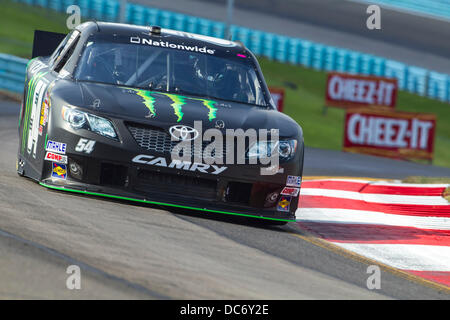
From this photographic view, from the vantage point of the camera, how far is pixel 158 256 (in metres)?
5.74

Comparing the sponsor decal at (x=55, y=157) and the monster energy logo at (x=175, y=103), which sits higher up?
the monster energy logo at (x=175, y=103)

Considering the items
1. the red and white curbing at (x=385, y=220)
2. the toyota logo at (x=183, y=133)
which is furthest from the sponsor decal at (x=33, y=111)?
the red and white curbing at (x=385, y=220)

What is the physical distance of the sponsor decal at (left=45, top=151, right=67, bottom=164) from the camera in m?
7.04

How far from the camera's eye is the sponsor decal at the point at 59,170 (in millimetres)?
7074

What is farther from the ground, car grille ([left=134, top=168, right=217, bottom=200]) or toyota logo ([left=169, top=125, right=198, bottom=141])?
toyota logo ([left=169, top=125, right=198, bottom=141])

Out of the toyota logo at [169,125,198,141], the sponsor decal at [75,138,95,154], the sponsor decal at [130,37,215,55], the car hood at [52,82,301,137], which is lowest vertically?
the sponsor decal at [75,138,95,154]

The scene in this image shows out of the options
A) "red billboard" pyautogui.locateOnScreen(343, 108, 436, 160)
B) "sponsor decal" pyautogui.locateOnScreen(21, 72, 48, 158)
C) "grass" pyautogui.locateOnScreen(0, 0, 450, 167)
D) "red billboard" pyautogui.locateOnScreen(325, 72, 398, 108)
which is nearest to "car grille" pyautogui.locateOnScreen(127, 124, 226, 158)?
"sponsor decal" pyautogui.locateOnScreen(21, 72, 48, 158)

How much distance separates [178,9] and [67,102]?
129ft

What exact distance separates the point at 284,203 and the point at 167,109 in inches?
48.1

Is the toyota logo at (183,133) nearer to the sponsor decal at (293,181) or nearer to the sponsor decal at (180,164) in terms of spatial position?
the sponsor decal at (180,164)

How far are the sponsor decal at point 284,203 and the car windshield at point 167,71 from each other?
1.07 m

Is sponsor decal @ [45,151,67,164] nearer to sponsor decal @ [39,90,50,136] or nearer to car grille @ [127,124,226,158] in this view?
sponsor decal @ [39,90,50,136]

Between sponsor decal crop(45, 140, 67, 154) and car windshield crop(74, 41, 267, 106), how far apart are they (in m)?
0.83
